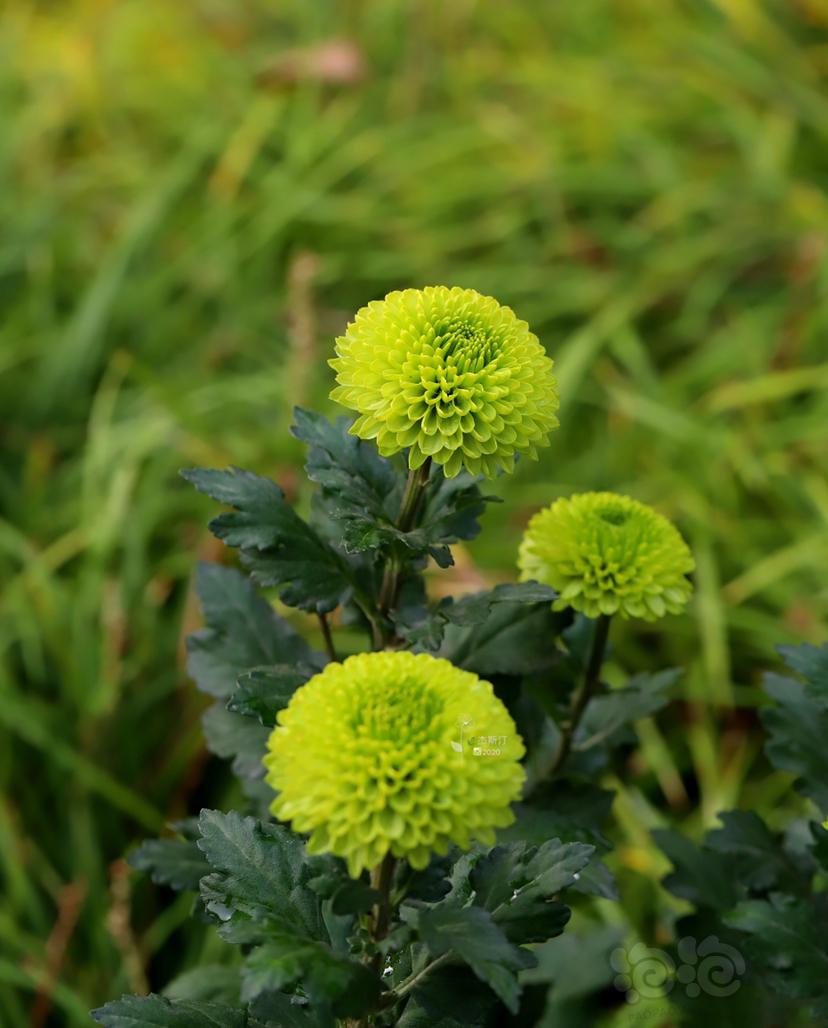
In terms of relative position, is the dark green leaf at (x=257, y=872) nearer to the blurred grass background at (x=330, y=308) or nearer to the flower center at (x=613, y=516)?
the flower center at (x=613, y=516)

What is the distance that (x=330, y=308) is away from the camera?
2.62 metres

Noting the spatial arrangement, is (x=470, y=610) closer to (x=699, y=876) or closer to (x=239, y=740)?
(x=239, y=740)

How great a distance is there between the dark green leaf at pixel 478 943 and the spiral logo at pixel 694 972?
477 mm

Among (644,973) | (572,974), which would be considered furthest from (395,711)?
(572,974)

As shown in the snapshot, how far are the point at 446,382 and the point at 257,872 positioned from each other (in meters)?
0.35

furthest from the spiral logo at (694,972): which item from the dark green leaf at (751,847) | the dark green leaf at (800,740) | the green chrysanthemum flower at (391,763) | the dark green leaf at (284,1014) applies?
the green chrysanthemum flower at (391,763)

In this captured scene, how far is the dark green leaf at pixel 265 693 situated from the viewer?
0.76 m

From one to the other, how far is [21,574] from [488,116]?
1728mm

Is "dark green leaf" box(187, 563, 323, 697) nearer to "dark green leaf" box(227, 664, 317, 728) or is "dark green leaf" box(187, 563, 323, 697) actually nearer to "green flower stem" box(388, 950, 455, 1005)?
"dark green leaf" box(227, 664, 317, 728)

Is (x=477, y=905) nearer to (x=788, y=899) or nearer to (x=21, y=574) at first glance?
(x=788, y=899)

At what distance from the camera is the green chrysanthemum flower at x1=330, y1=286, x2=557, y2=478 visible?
2.41 ft

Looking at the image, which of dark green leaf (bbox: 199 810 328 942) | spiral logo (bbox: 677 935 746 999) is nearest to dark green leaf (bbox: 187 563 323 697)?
dark green leaf (bbox: 199 810 328 942)

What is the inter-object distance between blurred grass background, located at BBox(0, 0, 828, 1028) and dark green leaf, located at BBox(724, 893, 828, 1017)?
697 mm

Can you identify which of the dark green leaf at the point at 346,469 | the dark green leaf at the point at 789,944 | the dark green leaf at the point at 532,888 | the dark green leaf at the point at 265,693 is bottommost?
the dark green leaf at the point at 789,944
